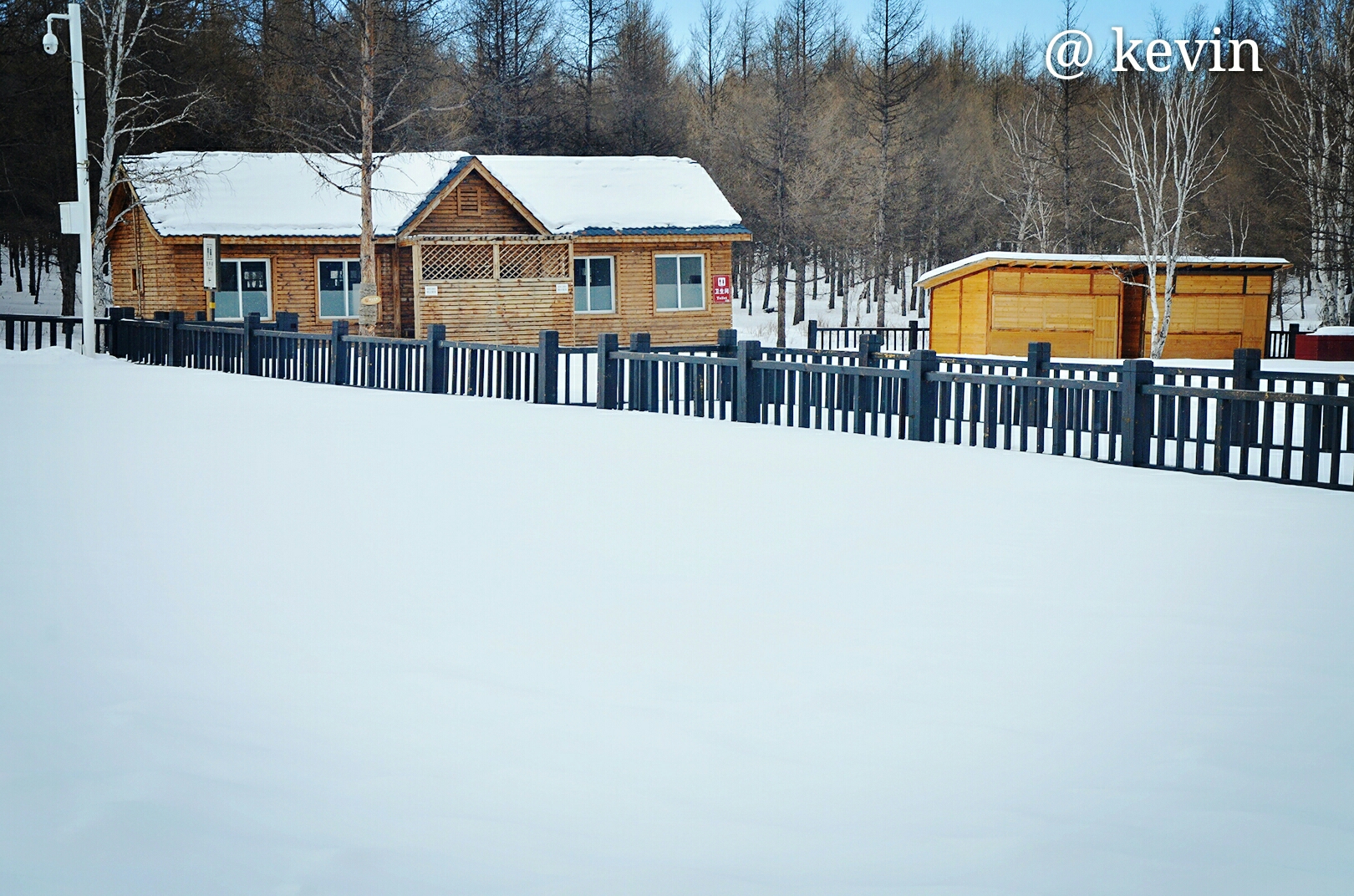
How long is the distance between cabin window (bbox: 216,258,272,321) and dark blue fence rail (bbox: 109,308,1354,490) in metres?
9.90

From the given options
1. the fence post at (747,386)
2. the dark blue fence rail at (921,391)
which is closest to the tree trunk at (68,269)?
the dark blue fence rail at (921,391)

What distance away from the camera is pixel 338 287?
115 feet

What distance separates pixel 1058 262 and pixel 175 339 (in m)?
19.1

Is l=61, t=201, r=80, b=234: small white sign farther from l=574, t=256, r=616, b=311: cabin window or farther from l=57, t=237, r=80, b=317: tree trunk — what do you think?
l=57, t=237, r=80, b=317: tree trunk

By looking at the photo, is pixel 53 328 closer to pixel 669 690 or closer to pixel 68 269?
pixel 68 269

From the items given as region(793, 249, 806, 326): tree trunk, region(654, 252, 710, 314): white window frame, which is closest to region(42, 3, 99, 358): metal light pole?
region(654, 252, 710, 314): white window frame

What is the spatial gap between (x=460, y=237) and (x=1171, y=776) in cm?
3079

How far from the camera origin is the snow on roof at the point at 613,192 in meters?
35.8

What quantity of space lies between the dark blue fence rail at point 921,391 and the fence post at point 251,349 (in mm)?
28

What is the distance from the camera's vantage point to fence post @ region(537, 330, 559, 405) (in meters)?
18.2

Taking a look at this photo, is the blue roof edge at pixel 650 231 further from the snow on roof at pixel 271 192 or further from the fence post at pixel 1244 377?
the fence post at pixel 1244 377

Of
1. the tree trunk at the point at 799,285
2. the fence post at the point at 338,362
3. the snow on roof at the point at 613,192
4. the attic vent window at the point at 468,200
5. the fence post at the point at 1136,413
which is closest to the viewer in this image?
the fence post at the point at 1136,413

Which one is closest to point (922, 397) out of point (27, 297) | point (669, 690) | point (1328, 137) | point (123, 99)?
point (669, 690)

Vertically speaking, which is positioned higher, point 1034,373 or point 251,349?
point 251,349
